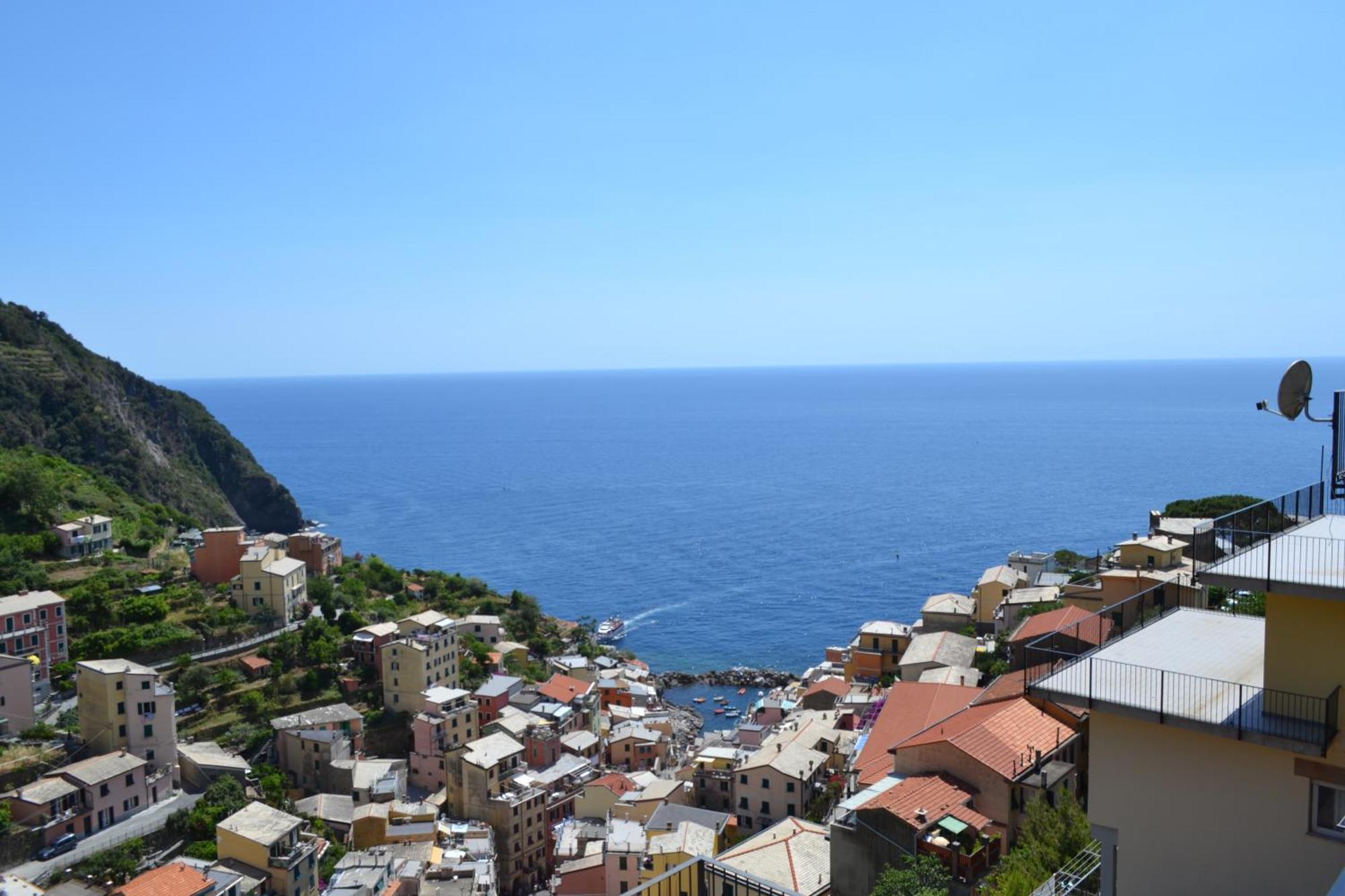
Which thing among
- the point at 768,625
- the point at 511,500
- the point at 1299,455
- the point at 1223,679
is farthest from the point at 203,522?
the point at 1299,455

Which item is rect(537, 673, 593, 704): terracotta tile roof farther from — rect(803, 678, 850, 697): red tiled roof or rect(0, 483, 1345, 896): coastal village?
rect(803, 678, 850, 697): red tiled roof

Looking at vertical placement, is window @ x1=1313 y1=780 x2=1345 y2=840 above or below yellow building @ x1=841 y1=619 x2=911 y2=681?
above

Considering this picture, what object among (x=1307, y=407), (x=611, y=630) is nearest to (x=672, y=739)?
(x=611, y=630)

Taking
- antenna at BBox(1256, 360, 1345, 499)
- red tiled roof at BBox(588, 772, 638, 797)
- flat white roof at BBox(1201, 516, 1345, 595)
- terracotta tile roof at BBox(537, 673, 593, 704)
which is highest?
antenna at BBox(1256, 360, 1345, 499)

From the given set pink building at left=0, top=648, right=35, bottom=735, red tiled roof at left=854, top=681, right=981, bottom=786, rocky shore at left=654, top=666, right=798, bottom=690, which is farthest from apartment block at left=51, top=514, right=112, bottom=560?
red tiled roof at left=854, top=681, right=981, bottom=786

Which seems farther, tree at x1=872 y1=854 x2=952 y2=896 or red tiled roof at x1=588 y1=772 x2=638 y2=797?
red tiled roof at x1=588 y1=772 x2=638 y2=797

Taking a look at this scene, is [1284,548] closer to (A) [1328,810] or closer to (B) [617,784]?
(A) [1328,810]
